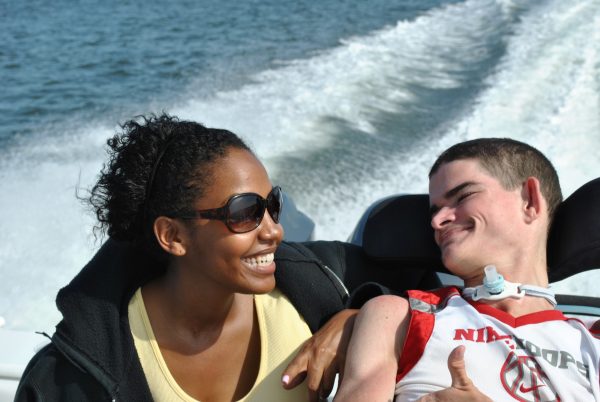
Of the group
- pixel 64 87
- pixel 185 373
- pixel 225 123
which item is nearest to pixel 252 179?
pixel 185 373

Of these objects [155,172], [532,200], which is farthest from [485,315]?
[155,172]

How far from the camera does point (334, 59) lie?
24.6ft

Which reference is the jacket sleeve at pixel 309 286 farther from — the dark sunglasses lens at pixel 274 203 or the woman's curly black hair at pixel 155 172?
the woman's curly black hair at pixel 155 172

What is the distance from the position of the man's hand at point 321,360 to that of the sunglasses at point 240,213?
0.31m

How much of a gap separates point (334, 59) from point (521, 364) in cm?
608

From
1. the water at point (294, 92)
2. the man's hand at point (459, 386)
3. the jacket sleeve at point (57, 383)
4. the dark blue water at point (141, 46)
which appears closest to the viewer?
the man's hand at point (459, 386)

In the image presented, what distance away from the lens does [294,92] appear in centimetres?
653

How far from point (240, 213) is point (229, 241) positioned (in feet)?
0.22

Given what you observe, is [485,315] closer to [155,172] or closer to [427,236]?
[427,236]

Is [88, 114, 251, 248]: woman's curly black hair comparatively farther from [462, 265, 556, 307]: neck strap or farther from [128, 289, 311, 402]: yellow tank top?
[462, 265, 556, 307]: neck strap

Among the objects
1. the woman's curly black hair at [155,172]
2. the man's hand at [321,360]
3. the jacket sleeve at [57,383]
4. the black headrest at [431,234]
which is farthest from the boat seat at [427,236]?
the jacket sleeve at [57,383]

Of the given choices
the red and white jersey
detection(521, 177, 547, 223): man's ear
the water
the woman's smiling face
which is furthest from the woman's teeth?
the water

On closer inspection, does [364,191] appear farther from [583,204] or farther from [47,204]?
[583,204]

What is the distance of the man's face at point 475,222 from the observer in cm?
188
